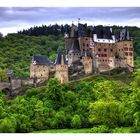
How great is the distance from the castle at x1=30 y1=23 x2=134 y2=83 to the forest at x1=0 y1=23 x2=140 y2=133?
319mm

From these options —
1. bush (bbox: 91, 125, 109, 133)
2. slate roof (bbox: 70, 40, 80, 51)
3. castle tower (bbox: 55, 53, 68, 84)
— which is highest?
slate roof (bbox: 70, 40, 80, 51)

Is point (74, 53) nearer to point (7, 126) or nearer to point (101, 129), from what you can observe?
point (7, 126)

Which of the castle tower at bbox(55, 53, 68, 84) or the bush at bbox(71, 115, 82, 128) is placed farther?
the castle tower at bbox(55, 53, 68, 84)

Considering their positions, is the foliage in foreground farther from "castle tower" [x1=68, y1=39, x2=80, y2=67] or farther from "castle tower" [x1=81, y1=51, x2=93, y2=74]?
"castle tower" [x1=68, y1=39, x2=80, y2=67]

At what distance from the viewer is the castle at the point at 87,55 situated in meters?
21.8

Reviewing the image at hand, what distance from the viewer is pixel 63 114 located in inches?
798

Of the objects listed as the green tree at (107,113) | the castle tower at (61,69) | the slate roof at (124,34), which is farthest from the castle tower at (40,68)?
the green tree at (107,113)

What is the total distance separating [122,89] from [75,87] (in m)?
1.83

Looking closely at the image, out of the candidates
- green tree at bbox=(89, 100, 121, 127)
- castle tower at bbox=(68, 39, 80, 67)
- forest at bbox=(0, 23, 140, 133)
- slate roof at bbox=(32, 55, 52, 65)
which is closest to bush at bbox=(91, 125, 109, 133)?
forest at bbox=(0, 23, 140, 133)

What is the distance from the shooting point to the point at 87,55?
23.3m

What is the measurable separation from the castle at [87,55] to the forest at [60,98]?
0.32 meters

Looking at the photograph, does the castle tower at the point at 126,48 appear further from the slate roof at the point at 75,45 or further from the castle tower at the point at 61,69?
the castle tower at the point at 61,69

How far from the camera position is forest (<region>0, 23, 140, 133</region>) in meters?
17.7

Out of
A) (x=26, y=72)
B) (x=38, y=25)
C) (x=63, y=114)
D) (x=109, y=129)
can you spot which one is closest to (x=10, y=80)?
(x=26, y=72)
